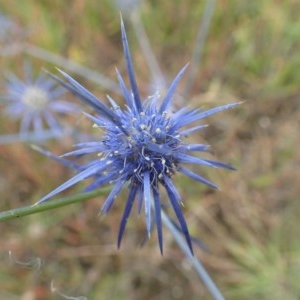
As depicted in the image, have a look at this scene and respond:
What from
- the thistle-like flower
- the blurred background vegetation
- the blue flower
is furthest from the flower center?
the thistle-like flower

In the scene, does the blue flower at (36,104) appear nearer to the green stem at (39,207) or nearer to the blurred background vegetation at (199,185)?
the blurred background vegetation at (199,185)

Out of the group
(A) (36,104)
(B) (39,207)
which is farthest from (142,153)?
(A) (36,104)

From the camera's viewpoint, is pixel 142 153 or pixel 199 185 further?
pixel 199 185

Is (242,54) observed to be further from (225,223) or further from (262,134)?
(225,223)

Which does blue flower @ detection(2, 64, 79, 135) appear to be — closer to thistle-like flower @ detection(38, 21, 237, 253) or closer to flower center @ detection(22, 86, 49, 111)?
flower center @ detection(22, 86, 49, 111)

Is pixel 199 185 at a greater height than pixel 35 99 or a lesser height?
lesser

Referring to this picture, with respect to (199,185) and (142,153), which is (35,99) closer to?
(199,185)
